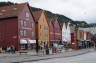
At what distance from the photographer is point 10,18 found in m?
72.6

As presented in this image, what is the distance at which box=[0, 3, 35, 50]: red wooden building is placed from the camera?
71125 millimetres

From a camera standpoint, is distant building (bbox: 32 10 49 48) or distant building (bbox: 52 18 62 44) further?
distant building (bbox: 52 18 62 44)

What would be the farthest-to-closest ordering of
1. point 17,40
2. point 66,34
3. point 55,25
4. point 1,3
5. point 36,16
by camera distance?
point 1,3 → point 66,34 → point 55,25 → point 36,16 → point 17,40

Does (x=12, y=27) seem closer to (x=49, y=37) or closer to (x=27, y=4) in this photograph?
(x=27, y=4)

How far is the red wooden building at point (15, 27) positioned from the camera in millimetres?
71125

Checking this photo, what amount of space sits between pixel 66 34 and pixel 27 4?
1574 inches

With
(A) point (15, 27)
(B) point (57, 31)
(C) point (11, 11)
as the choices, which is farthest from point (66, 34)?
(A) point (15, 27)

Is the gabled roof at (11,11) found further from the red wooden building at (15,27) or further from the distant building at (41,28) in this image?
the distant building at (41,28)

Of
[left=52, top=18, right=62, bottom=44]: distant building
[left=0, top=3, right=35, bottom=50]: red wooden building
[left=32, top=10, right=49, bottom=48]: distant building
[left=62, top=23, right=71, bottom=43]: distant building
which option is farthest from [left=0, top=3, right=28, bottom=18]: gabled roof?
[left=62, top=23, right=71, bottom=43]: distant building

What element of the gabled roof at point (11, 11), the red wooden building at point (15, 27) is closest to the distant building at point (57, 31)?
the red wooden building at point (15, 27)

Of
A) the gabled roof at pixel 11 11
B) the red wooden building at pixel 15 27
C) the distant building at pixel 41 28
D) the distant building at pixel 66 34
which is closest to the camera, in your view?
the red wooden building at pixel 15 27

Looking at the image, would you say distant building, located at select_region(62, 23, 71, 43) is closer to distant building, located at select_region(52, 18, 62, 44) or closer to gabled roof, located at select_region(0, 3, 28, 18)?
distant building, located at select_region(52, 18, 62, 44)

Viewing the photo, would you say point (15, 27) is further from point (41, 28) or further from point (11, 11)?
point (41, 28)

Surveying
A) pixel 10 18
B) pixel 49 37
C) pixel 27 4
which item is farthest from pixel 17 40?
pixel 49 37
